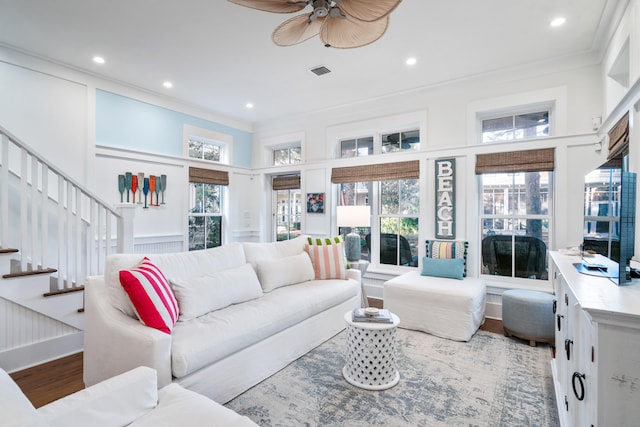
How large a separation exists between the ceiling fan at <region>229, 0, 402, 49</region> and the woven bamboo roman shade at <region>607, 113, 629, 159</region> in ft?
6.01

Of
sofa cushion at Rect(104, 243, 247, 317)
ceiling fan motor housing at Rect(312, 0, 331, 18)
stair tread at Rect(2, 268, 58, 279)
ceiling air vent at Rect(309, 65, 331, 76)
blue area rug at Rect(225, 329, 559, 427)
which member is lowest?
blue area rug at Rect(225, 329, 559, 427)

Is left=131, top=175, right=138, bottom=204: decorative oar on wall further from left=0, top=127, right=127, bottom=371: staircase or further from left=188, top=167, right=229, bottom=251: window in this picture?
left=0, top=127, right=127, bottom=371: staircase

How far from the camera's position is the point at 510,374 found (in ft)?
7.72

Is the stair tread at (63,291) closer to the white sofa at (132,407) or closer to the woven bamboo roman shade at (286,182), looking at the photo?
the white sofa at (132,407)

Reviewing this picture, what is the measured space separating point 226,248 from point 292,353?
1099mm

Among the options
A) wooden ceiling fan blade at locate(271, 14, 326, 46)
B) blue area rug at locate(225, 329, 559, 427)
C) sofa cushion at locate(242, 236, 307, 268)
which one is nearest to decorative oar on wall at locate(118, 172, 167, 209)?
sofa cushion at locate(242, 236, 307, 268)

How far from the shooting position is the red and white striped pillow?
5.98 ft

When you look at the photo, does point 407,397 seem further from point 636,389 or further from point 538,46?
point 538,46

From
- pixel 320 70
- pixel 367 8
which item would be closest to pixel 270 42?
pixel 320 70

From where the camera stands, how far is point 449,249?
3.70 meters

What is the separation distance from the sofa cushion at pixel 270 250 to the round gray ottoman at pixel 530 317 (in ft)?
7.28

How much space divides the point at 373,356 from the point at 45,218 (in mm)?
2955

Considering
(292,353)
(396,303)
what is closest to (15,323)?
(292,353)

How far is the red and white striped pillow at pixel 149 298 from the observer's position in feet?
5.98
